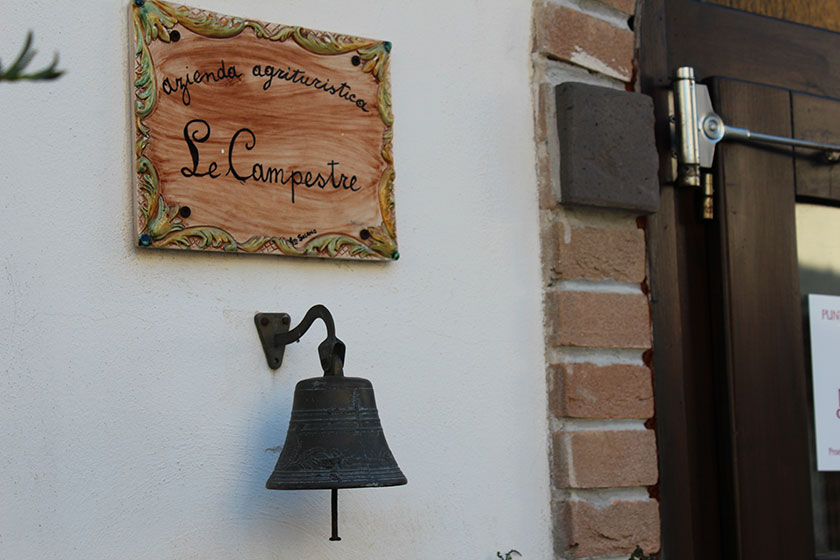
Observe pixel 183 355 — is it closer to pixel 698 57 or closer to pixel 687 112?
pixel 687 112

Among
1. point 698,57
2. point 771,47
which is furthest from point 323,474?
point 771,47

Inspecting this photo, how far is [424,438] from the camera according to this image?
1.60 meters

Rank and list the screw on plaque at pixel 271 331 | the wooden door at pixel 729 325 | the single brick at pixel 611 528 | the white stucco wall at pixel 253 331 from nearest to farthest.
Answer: the white stucco wall at pixel 253 331 → the screw on plaque at pixel 271 331 → the single brick at pixel 611 528 → the wooden door at pixel 729 325

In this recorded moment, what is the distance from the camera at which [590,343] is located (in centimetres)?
175

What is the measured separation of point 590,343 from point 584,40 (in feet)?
1.65

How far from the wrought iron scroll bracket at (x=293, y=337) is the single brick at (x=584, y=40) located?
65cm

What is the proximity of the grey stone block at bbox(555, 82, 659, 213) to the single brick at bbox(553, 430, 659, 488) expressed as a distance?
0.37 metres

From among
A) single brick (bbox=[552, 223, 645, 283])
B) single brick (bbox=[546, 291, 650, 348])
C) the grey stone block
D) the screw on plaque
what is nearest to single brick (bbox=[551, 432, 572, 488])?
single brick (bbox=[546, 291, 650, 348])

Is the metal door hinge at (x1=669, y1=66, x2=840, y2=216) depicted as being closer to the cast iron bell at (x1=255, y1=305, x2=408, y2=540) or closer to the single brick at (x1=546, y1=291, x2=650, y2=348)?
the single brick at (x1=546, y1=291, x2=650, y2=348)

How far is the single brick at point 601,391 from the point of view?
1.72 meters

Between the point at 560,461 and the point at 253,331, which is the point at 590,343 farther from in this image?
the point at 253,331

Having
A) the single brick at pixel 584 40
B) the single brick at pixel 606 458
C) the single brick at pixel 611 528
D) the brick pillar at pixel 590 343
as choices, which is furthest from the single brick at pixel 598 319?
the single brick at pixel 584 40

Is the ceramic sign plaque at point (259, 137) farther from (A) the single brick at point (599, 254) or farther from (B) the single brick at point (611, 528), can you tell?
(B) the single brick at point (611, 528)

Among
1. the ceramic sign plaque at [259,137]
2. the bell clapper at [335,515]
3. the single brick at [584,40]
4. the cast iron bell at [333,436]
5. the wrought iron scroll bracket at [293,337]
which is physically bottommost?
the bell clapper at [335,515]
